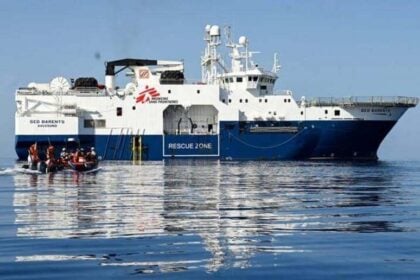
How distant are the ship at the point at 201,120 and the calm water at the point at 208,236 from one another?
137 feet

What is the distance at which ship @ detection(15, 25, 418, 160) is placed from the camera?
6406 cm

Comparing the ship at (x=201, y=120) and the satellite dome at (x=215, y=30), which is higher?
the satellite dome at (x=215, y=30)

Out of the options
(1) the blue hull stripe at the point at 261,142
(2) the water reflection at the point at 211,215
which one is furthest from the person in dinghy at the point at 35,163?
(1) the blue hull stripe at the point at 261,142

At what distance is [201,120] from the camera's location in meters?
67.1

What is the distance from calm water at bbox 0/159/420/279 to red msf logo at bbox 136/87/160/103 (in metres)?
43.2

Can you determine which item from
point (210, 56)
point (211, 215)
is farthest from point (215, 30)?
point (211, 215)

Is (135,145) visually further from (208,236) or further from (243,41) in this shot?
(208,236)

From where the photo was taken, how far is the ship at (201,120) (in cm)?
6406

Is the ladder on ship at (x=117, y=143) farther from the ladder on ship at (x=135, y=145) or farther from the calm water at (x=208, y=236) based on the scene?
the calm water at (x=208, y=236)

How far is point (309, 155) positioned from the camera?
6481 cm

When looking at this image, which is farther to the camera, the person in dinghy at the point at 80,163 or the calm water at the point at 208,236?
the person in dinghy at the point at 80,163

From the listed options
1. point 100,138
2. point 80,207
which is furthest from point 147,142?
point 80,207

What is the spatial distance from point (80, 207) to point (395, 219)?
307 inches

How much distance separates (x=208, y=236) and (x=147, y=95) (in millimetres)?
53984
